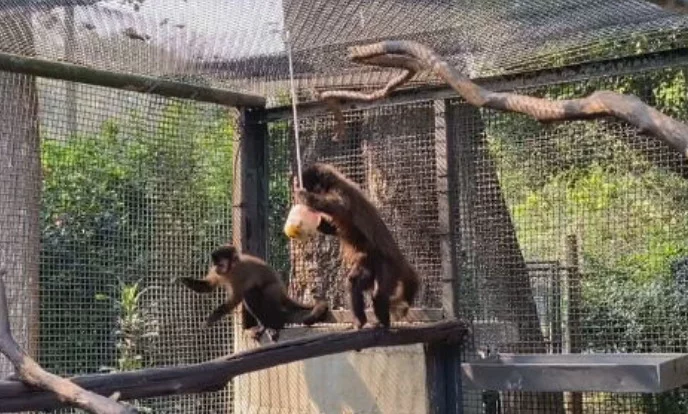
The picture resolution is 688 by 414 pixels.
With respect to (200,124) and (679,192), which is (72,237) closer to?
(200,124)

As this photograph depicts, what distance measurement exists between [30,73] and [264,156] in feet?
5.41

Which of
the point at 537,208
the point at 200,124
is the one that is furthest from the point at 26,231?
the point at 537,208

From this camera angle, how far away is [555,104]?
100 inches

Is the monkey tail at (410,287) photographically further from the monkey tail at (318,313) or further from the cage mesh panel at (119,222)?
the cage mesh panel at (119,222)

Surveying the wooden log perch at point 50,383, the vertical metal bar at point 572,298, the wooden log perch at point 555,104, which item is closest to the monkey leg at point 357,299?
the vertical metal bar at point 572,298

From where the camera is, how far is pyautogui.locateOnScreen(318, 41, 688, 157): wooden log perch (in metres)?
2.15

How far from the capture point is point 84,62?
16.0ft

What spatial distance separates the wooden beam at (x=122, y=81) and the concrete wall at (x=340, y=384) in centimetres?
132

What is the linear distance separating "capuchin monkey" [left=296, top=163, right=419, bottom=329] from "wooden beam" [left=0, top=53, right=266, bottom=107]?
982 mm

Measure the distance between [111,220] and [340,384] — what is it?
1526mm

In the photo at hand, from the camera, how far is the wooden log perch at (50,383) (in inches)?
95.3

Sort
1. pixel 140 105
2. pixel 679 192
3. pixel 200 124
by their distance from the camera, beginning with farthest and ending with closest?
pixel 200 124 → pixel 140 105 → pixel 679 192

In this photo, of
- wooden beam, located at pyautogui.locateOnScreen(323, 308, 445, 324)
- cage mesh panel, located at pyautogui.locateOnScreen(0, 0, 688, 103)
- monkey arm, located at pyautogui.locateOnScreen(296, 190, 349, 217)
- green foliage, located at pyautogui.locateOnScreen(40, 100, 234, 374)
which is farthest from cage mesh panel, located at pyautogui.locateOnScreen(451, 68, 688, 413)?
green foliage, located at pyautogui.locateOnScreen(40, 100, 234, 374)

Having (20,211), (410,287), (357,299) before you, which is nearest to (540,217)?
(410,287)
